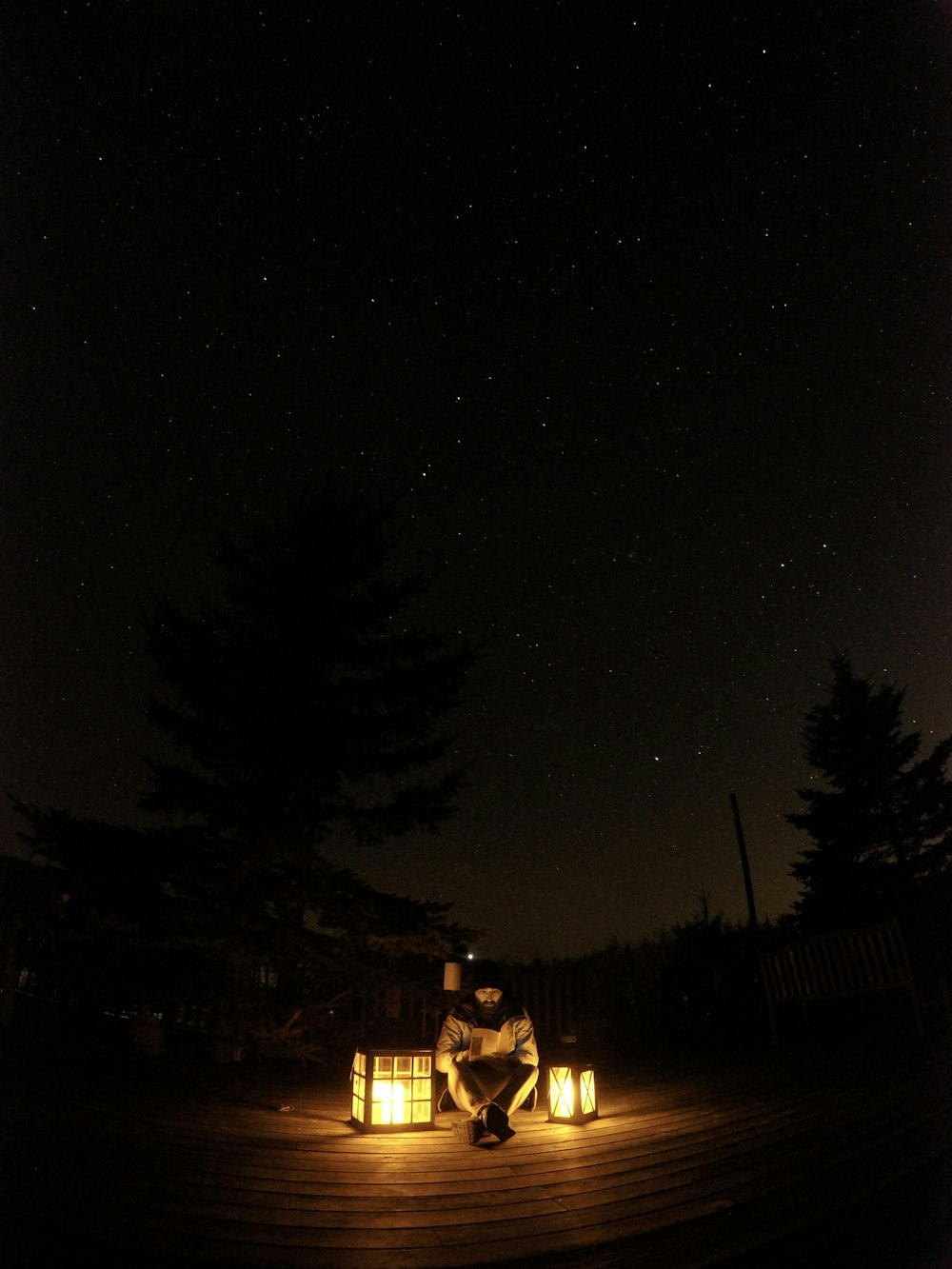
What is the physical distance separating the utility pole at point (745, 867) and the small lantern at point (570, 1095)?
13255 millimetres

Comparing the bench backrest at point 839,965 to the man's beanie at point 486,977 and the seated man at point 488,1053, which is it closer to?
the man's beanie at point 486,977

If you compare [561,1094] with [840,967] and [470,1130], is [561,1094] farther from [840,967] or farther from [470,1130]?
[840,967]

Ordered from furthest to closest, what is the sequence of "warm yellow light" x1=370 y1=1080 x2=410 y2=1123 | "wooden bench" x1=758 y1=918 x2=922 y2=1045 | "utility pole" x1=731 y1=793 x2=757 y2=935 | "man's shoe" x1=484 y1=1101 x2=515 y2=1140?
1. "utility pole" x1=731 y1=793 x2=757 y2=935
2. "wooden bench" x1=758 y1=918 x2=922 y2=1045
3. "warm yellow light" x1=370 y1=1080 x2=410 y2=1123
4. "man's shoe" x1=484 y1=1101 x2=515 y2=1140

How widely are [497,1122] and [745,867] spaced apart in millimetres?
14833

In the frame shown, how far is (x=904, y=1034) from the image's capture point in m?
7.96

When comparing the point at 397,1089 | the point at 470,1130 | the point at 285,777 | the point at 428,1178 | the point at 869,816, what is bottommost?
the point at 428,1178

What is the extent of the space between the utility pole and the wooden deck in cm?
1149

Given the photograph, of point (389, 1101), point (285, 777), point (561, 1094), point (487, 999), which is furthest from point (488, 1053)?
point (285, 777)

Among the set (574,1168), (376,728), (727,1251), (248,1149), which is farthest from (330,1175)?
(376,728)

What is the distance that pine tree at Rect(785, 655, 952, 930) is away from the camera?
57.9 feet

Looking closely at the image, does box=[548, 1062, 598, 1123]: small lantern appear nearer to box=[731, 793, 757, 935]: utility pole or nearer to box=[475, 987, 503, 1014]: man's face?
box=[475, 987, 503, 1014]: man's face

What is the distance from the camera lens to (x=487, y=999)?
539 cm

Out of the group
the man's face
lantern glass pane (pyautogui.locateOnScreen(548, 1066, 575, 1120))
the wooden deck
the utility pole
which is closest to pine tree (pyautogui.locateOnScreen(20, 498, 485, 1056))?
the wooden deck

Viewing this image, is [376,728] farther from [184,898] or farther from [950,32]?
[950,32]
